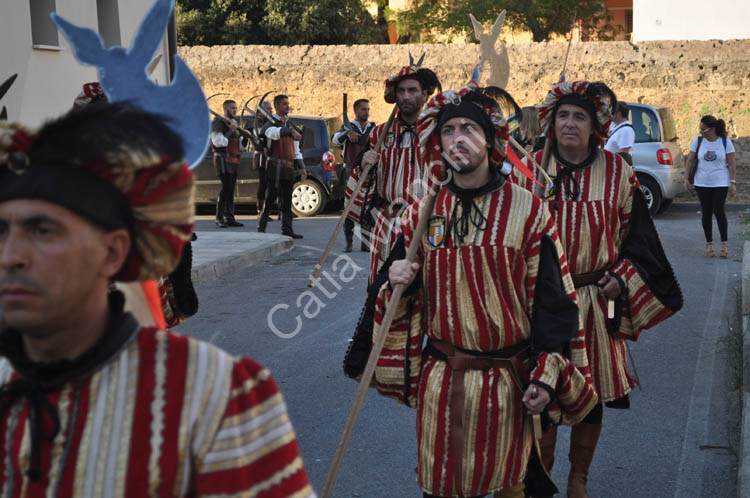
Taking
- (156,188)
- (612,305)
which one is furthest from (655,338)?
(156,188)

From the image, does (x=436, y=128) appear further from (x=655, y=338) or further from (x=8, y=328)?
(x=655, y=338)

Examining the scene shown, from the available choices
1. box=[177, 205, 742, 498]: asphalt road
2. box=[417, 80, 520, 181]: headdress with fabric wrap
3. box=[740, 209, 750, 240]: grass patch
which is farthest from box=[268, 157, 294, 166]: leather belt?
box=[417, 80, 520, 181]: headdress with fabric wrap

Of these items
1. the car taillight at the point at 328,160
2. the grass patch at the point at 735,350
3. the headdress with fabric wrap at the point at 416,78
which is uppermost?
the headdress with fabric wrap at the point at 416,78

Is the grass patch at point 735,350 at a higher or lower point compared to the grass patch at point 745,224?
higher

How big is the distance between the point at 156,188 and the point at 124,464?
1.44 ft

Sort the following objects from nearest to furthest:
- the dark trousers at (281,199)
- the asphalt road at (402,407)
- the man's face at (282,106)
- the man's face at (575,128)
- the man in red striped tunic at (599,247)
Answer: the man in red striped tunic at (599,247) < the man's face at (575,128) < the asphalt road at (402,407) < the dark trousers at (281,199) < the man's face at (282,106)

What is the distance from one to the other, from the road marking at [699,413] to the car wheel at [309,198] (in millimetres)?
9274

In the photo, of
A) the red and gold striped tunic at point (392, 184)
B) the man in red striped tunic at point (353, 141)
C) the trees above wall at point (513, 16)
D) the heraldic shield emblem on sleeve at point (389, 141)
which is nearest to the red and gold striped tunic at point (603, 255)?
the red and gold striped tunic at point (392, 184)

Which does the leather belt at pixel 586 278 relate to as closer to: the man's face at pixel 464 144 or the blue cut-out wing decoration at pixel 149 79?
A: the man's face at pixel 464 144

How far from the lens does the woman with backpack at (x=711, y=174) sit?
12.2 metres

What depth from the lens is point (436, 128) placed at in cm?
367

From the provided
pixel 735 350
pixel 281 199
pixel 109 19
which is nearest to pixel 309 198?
pixel 281 199

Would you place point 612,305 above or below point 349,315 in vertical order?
above

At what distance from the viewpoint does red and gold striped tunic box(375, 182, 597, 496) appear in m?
3.31
